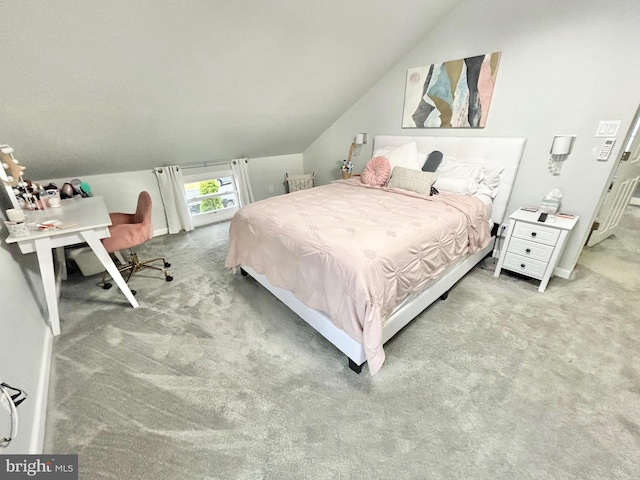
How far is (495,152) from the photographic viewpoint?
270cm

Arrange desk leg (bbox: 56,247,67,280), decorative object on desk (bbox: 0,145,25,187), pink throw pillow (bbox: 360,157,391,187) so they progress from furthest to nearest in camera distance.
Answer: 1. pink throw pillow (bbox: 360,157,391,187)
2. desk leg (bbox: 56,247,67,280)
3. decorative object on desk (bbox: 0,145,25,187)

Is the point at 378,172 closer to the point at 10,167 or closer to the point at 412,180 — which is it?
the point at 412,180

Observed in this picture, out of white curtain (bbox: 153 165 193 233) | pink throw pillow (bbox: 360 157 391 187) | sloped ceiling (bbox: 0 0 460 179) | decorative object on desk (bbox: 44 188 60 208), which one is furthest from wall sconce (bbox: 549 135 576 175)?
decorative object on desk (bbox: 44 188 60 208)

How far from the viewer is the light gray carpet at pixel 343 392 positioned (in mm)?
1206

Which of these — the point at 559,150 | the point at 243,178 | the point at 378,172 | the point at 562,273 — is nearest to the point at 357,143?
the point at 378,172

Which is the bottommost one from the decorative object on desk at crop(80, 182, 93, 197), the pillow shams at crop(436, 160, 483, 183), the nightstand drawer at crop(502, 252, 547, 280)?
the nightstand drawer at crop(502, 252, 547, 280)

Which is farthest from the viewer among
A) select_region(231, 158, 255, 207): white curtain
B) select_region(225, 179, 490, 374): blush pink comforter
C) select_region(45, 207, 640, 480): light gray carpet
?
select_region(231, 158, 255, 207): white curtain

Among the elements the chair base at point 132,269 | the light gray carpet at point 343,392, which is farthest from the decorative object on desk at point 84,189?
the light gray carpet at point 343,392

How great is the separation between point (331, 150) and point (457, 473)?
422 cm

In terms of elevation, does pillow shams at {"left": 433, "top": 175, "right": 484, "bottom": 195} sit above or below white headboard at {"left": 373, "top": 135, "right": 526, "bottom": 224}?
below

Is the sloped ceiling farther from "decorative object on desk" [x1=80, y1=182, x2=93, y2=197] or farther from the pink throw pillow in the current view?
the pink throw pillow

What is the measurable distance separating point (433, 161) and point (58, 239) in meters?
3.40

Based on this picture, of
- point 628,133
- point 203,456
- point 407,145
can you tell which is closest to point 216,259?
point 203,456

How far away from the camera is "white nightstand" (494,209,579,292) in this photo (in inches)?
86.7
